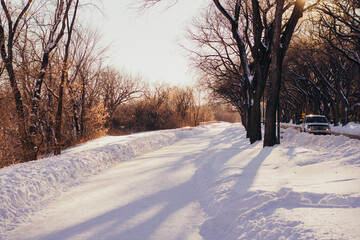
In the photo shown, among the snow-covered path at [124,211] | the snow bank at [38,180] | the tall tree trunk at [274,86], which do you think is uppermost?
the tall tree trunk at [274,86]

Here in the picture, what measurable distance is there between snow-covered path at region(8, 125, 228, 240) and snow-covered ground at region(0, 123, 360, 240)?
0.02 meters

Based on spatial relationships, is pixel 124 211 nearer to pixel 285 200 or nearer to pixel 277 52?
pixel 285 200

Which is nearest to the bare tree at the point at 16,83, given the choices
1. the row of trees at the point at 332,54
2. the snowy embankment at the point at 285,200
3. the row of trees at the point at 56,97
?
the row of trees at the point at 56,97

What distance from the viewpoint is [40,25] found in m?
17.8

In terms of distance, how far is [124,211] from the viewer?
20.5 ft

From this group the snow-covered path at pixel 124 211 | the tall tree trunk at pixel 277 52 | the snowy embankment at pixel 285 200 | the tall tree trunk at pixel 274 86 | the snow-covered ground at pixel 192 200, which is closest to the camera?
the snowy embankment at pixel 285 200

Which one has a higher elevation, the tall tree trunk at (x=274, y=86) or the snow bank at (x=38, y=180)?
the tall tree trunk at (x=274, y=86)

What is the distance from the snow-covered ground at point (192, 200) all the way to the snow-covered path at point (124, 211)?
0.8 inches

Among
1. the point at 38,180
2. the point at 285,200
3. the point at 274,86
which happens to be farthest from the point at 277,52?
the point at 38,180

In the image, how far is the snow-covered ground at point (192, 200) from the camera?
4.43 meters

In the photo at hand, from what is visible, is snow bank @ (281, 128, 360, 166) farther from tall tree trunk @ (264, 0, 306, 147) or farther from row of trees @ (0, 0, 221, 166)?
row of trees @ (0, 0, 221, 166)

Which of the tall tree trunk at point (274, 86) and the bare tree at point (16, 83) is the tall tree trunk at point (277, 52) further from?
the bare tree at point (16, 83)

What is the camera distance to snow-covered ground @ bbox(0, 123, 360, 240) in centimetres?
443

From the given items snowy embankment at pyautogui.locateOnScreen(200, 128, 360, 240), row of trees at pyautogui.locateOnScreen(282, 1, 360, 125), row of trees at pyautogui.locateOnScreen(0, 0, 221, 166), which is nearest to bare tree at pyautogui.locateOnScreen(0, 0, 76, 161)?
row of trees at pyautogui.locateOnScreen(0, 0, 221, 166)
